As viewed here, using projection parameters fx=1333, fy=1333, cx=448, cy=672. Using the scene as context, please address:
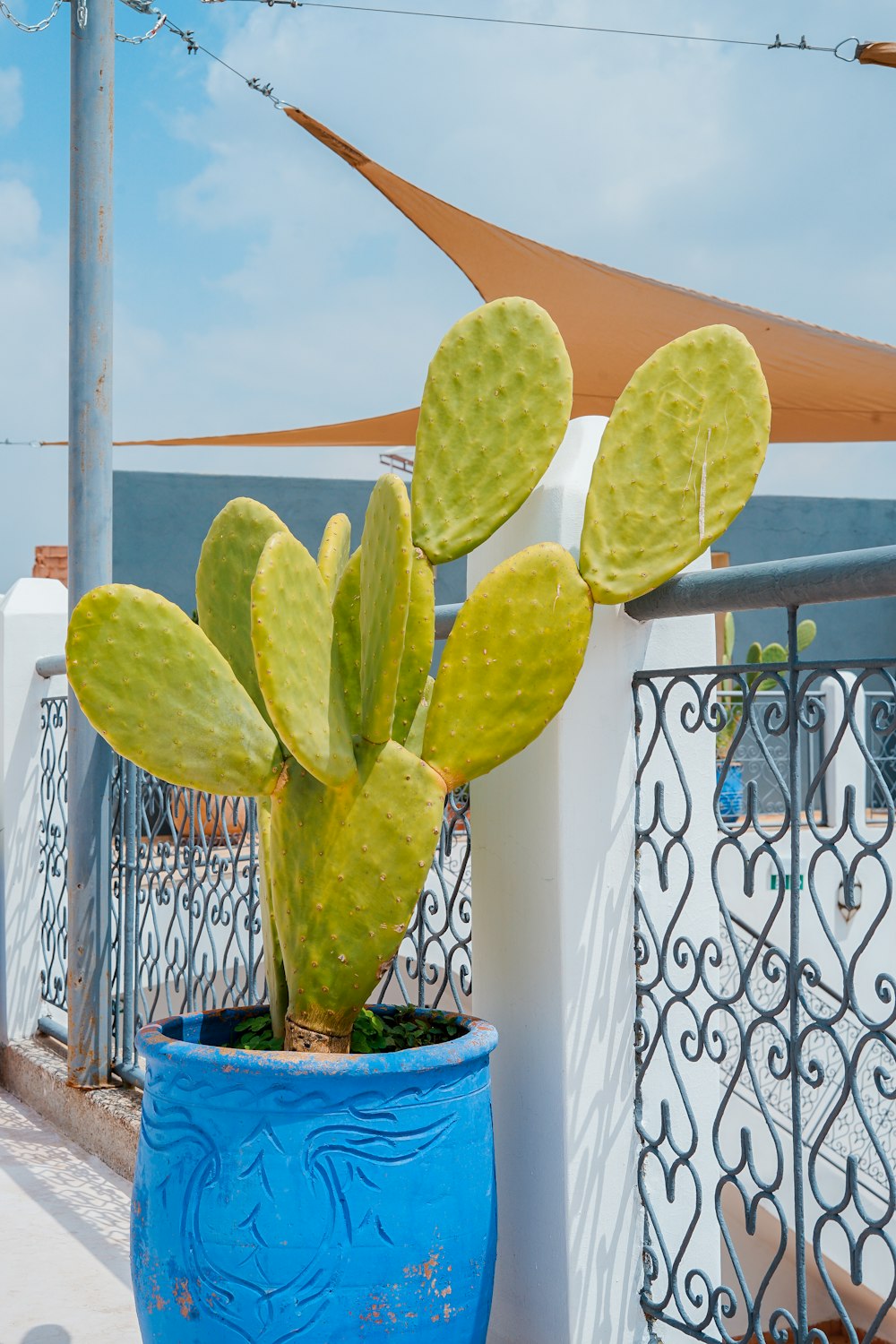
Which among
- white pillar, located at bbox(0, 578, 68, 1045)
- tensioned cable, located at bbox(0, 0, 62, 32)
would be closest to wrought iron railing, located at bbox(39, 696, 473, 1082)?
white pillar, located at bbox(0, 578, 68, 1045)

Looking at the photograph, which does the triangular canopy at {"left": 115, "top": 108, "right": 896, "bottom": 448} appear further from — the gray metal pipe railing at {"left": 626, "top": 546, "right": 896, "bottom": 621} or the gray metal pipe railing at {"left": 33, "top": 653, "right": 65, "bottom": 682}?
the gray metal pipe railing at {"left": 626, "top": 546, "right": 896, "bottom": 621}

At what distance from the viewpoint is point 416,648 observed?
1897 millimetres

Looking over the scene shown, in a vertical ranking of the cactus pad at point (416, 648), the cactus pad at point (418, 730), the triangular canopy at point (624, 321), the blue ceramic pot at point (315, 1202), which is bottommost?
the blue ceramic pot at point (315, 1202)

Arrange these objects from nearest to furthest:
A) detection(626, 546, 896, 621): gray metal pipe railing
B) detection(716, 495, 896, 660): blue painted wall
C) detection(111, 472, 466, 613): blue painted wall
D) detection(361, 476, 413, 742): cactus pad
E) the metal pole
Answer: detection(626, 546, 896, 621): gray metal pipe railing
detection(361, 476, 413, 742): cactus pad
the metal pole
detection(111, 472, 466, 613): blue painted wall
detection(716, 495, 896, 660): blue painted wall

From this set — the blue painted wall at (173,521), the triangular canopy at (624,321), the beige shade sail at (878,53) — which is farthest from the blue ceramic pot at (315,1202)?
the blue painted wall at (173,521)

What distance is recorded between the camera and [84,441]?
11.2 feet

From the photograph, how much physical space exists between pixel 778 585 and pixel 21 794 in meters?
3.21

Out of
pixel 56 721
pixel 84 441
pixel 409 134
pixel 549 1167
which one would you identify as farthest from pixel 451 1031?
pixel 409 134

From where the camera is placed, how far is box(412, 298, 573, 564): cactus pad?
6.35 ft

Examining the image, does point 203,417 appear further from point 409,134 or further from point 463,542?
point 463,542

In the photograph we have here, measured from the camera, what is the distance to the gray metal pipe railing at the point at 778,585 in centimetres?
152

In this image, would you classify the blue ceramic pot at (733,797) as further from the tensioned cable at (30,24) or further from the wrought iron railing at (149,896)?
the tensioned cable at (30,24)

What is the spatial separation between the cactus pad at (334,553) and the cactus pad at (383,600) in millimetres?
193

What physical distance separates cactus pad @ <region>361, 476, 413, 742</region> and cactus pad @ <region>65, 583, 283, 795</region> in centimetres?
20
